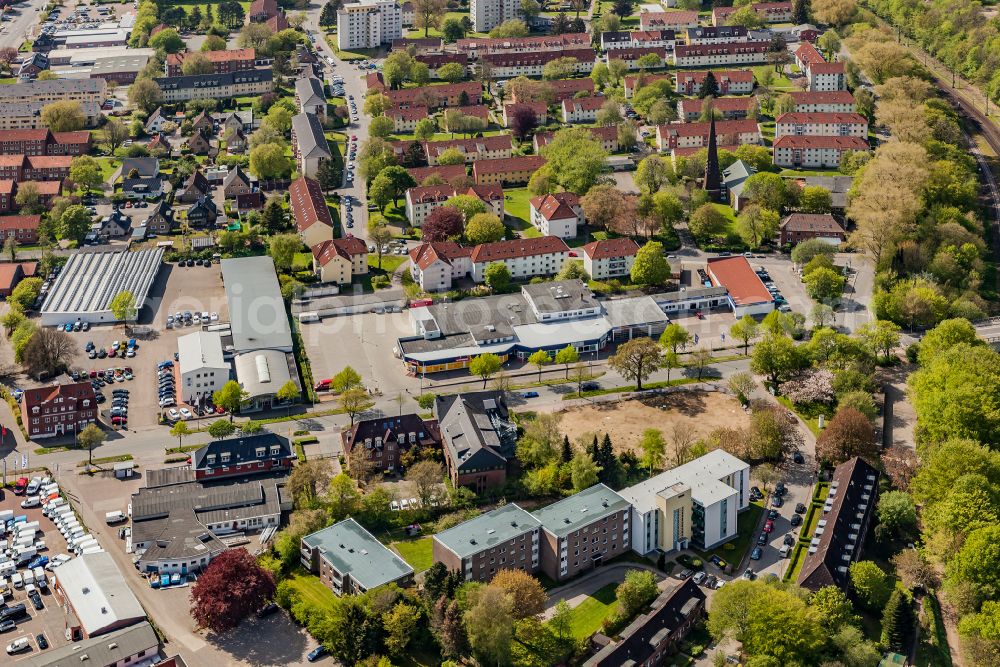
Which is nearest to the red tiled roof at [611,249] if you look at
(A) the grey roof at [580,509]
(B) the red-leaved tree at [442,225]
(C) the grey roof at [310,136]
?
(B) the red-leaved tree at [442,225]

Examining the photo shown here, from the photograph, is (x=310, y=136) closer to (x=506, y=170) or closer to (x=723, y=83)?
(x=506, y=170)

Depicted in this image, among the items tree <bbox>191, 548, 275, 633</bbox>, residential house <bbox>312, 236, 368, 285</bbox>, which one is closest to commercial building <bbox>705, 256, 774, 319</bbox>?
residential house <bbox>312, 236, 368, 285</bbox>

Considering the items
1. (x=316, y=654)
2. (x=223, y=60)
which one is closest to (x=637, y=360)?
(x=316, y=654)

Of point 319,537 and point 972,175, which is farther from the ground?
point 972,175

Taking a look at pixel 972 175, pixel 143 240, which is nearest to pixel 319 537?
pixel 143 240

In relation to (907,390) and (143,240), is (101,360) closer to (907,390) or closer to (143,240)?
(143,240)
